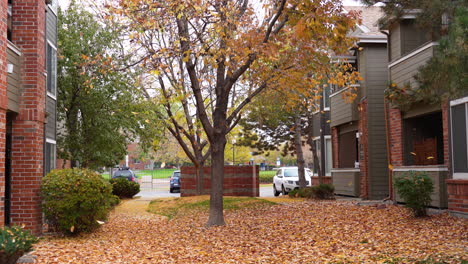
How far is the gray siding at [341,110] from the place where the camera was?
20859 millimetres

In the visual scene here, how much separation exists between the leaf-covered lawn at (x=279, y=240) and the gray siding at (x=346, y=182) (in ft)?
16.6

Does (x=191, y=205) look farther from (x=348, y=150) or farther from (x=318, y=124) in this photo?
(x=318, y=124)

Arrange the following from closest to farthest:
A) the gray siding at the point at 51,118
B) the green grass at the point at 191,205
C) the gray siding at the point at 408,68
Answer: the gray siding at the point at 408,68 → the gray siding at the point at 51,118 → the green grass at the point at 191,205

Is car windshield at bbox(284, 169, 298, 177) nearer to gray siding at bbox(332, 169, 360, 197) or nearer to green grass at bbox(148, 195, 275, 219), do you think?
gray siding at bbox(332, 169, 360, 197)

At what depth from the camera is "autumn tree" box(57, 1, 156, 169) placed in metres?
20.0

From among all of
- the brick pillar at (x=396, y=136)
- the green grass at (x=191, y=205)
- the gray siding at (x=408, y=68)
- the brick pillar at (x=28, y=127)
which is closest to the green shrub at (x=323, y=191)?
the green grass at (x=191, y=205)

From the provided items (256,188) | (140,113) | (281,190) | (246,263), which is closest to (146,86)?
(140,113)

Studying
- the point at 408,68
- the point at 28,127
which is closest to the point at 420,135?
the point at 408,68

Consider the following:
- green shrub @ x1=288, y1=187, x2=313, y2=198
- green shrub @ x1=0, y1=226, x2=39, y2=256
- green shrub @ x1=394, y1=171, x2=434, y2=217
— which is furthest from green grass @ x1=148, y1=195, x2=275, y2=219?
green shrub @ x1=0, y1=226, x2=39, y2=256

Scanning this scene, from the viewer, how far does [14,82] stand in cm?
1127

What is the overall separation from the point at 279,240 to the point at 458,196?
14.6 ft

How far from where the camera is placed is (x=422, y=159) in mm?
15969

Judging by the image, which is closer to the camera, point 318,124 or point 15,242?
point 15,242

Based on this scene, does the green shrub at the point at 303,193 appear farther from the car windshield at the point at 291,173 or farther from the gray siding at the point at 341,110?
the car windshield at the point at 291,173
